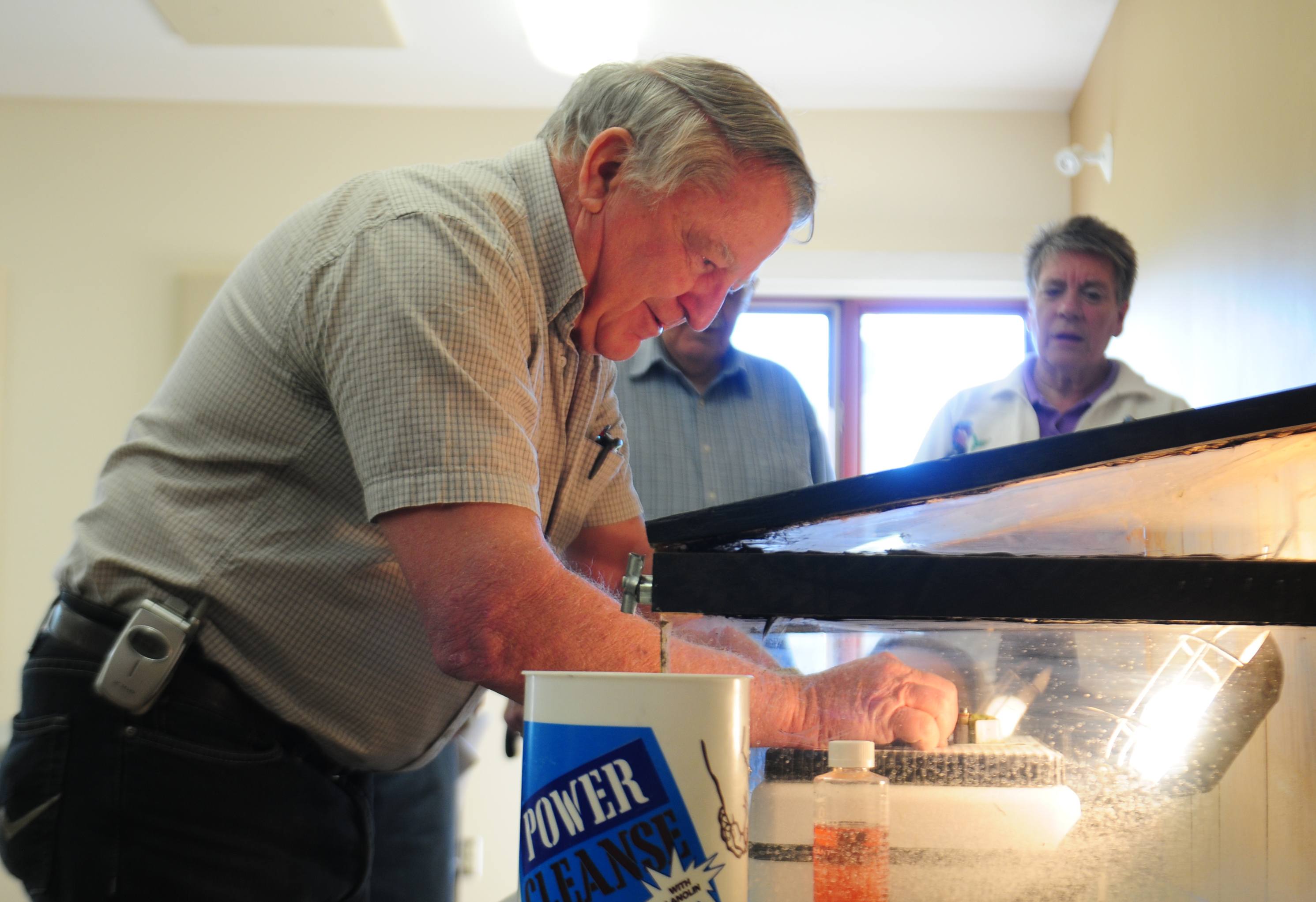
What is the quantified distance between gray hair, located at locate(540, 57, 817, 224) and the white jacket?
51.1 inches

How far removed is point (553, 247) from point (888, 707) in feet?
1.67

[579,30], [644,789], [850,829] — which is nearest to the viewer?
[644,789]

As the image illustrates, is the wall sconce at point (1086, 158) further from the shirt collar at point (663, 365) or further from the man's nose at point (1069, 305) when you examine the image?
the shirt collar at point (663, 365)

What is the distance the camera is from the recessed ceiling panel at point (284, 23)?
9.87ft

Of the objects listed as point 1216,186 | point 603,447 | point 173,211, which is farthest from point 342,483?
point 173,211

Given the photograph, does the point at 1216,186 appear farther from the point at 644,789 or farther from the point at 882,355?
the point at 644,789

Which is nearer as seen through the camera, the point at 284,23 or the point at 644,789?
the point at 644,789

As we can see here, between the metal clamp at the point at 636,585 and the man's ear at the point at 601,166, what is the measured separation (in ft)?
1.54

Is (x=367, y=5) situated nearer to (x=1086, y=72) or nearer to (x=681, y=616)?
(x=1086, y=72)

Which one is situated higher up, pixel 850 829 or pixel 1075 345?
pixel 1075 345

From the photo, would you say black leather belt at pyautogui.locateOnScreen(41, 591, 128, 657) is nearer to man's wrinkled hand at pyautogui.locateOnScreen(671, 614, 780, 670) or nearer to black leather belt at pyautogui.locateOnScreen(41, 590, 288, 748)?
black leather belt at pyautogui.locateOnScreen(41, 590, 288, 748)

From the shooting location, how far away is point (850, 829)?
0.49m

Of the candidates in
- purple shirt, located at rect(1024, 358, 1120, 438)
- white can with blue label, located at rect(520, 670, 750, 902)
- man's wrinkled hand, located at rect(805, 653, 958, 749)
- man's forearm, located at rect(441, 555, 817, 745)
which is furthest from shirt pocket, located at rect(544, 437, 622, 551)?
purple shirt, located at rect(1024, 358, 1120, 438)

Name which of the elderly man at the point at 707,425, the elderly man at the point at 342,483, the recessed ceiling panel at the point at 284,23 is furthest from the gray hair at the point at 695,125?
the recessed ceiling panel at the point at 284,23
